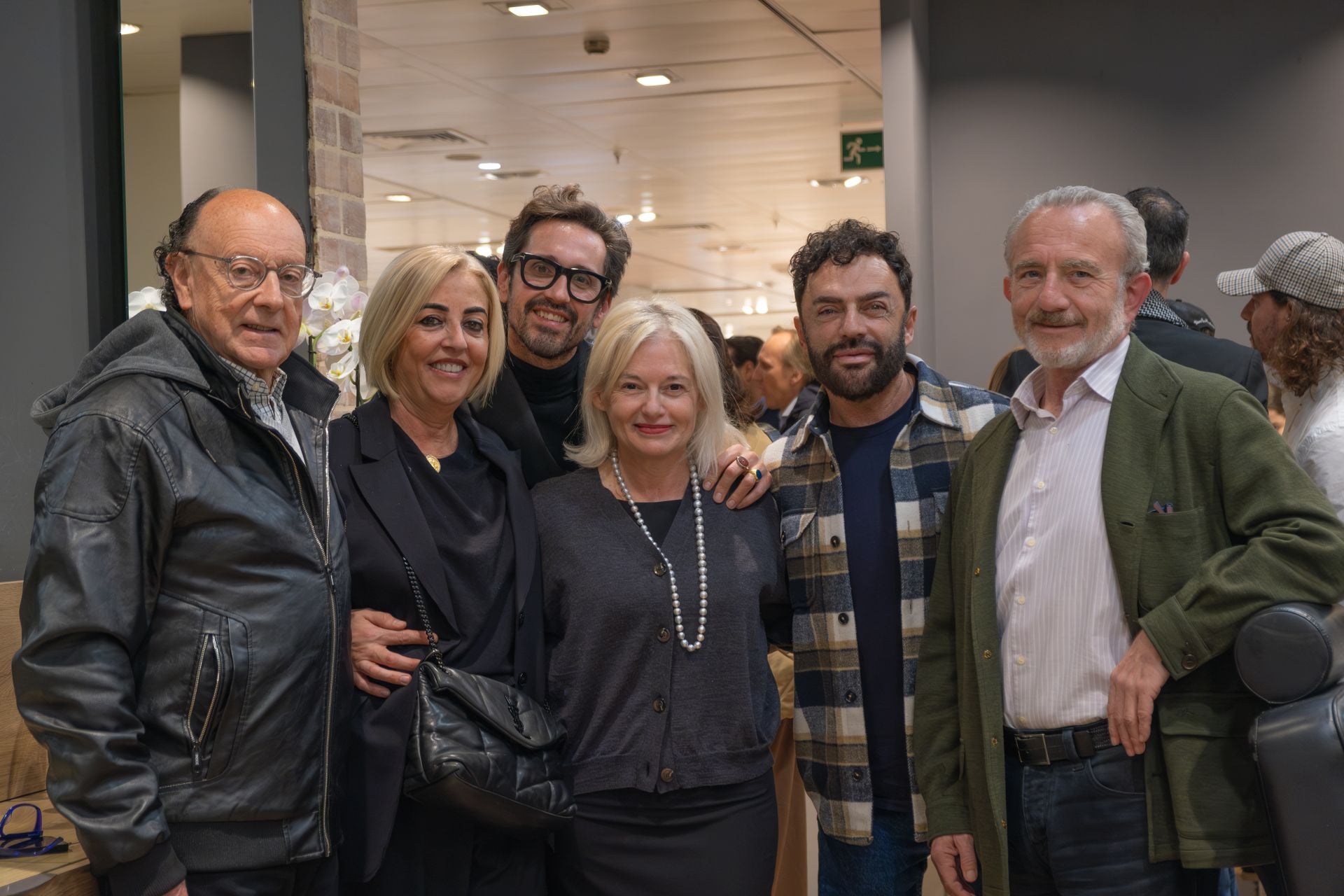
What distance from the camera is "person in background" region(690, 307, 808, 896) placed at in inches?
134

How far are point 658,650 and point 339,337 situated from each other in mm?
1113

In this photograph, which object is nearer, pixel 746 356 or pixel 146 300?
pixel 146 300

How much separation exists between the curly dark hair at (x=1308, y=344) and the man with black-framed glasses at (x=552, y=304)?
4.81ft

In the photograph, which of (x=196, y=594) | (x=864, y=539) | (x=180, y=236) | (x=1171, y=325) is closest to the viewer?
(x=196, y=594)

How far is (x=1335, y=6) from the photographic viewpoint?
5.33m

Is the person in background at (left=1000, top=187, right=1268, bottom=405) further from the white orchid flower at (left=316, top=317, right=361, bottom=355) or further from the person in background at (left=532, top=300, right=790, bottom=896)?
the white orchid flower at (left=316, top=317, right=361, bottom=355)

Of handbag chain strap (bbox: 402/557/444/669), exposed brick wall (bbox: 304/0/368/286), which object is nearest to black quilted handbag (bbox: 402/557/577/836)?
handbag chain strap (bbox: 402/557/444/669)

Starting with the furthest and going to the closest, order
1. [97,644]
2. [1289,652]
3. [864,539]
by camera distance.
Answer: [864,539] → [1289,652] → [97,644]

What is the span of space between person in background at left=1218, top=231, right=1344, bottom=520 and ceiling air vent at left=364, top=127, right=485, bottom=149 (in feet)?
21.8

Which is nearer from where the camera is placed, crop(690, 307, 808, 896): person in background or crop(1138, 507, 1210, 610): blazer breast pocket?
crop(1138, 507, 1210, 610): blazer breast pocket

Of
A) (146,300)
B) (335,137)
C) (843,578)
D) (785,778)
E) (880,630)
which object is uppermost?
(335,137)

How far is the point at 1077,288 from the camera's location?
89.1 inches

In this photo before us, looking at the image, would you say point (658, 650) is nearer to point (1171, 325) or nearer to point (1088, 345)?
point (1088, 345)

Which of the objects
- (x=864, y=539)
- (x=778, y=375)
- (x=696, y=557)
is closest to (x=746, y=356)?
(x=778, y=375)
